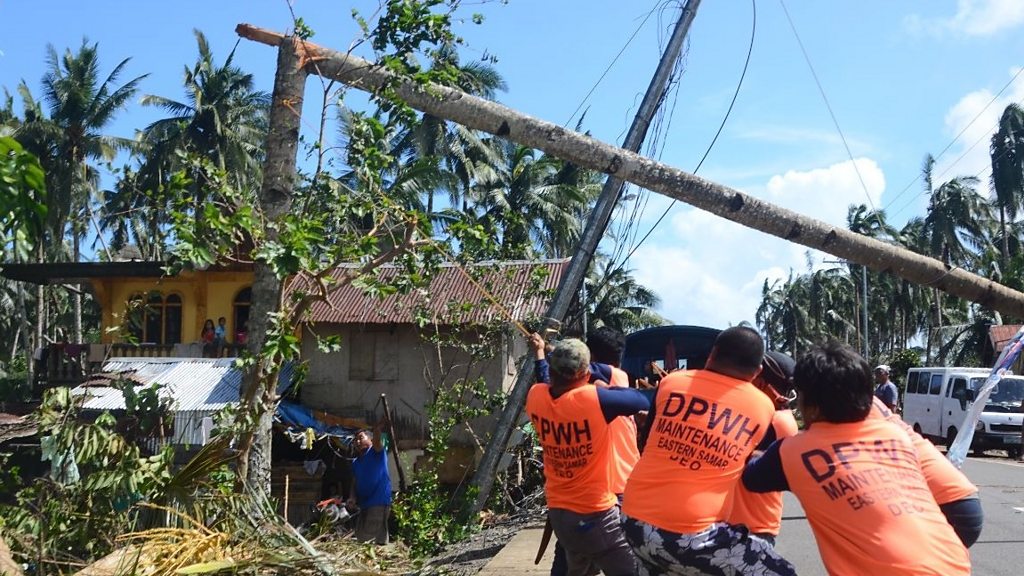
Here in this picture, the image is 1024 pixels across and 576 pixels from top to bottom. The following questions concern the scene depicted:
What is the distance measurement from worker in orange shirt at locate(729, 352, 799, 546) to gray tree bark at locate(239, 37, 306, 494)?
3677 mm

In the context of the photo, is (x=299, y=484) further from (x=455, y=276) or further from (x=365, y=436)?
(x=365, y=436)

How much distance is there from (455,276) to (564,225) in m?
11.5

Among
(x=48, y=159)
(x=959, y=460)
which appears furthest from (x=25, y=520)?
(x=48, y=159)

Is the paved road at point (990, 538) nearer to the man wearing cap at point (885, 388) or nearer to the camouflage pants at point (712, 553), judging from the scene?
the man wearing cap at point (885, 388)

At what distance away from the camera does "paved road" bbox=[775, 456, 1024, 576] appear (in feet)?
24.6

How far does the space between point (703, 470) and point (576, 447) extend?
1.19m

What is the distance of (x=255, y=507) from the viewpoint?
652 centimetres

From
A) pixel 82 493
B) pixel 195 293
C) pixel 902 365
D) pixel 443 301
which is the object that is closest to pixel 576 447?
pixel 82 493

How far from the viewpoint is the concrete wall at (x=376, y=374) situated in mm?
19453

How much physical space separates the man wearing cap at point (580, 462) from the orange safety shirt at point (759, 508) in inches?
39.6

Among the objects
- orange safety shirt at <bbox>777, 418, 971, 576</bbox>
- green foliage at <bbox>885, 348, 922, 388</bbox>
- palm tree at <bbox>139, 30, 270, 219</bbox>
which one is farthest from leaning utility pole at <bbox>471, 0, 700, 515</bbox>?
green foliage at <bbox>885, 348, 922, 388</bbox>

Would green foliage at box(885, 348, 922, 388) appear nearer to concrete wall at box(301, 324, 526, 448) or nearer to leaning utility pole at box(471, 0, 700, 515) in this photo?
concrete wall at box(301, 324, 526, 448)

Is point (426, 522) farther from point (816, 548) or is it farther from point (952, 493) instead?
point (952, 493)

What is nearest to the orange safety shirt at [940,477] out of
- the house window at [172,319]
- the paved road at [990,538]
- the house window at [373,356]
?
the paved road at [990,538]
